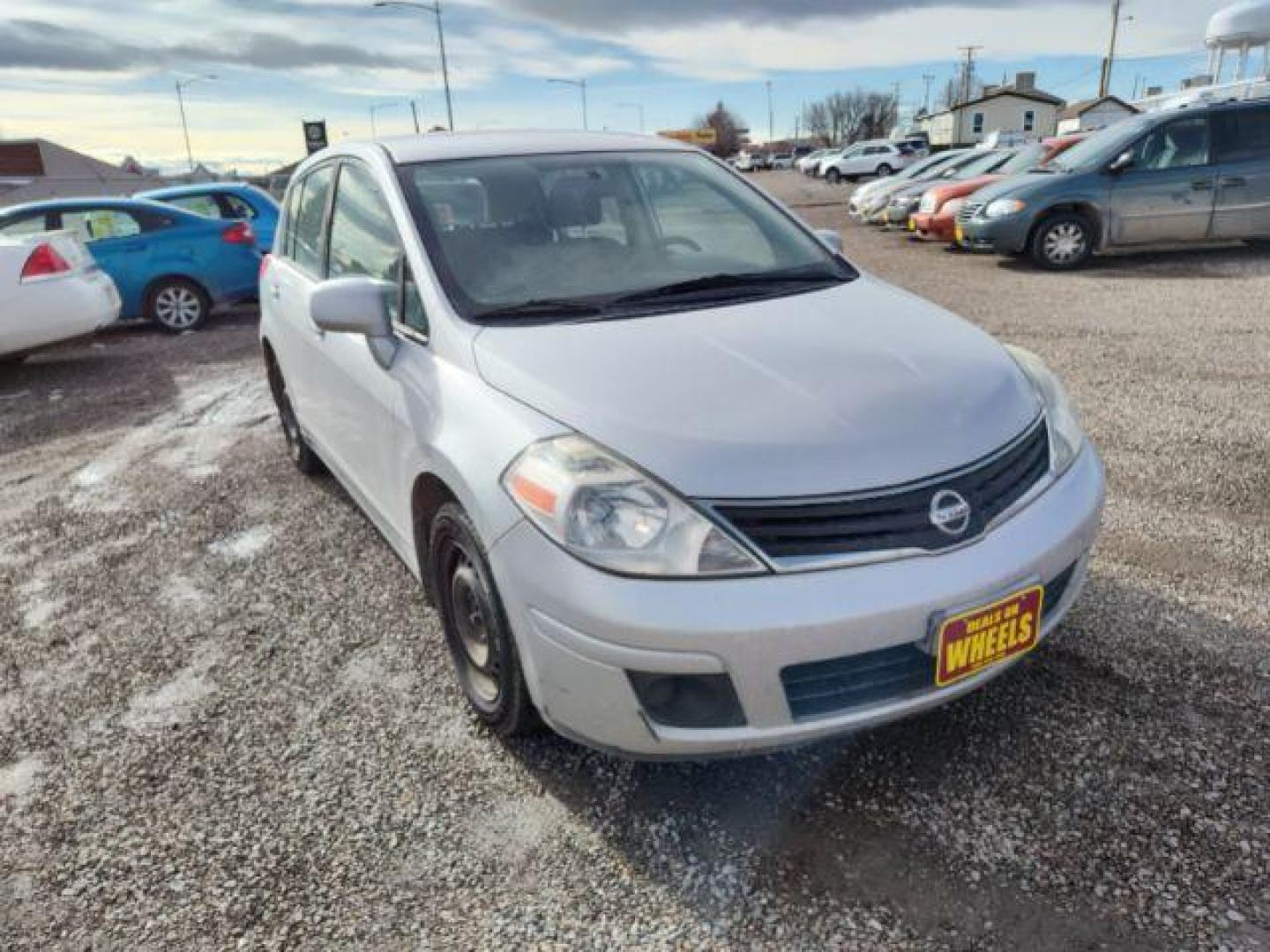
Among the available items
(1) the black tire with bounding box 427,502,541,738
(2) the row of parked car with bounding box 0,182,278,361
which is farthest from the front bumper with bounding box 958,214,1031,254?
(1) the black tire with bounding box 427,502,541,738

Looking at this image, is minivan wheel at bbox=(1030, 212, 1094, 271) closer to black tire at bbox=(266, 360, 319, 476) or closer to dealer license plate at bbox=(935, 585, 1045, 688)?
black tire at bbox=(266, 360, 319, 476)

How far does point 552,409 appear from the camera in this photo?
222 cm

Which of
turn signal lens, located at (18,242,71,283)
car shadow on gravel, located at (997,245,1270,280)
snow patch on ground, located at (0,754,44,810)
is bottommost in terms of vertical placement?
snow patch on ground, located at (0,754,44,810)

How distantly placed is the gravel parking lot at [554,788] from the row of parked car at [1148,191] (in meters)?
7.39

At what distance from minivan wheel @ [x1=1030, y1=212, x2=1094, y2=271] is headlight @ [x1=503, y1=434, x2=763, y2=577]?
33.8ft

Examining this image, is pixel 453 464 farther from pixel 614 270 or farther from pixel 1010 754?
pixel 1010 754

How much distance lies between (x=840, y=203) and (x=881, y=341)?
25.9m

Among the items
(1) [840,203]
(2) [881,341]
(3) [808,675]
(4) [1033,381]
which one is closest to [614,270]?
(2) [881,341]

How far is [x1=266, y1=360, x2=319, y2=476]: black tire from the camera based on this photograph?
4812mm

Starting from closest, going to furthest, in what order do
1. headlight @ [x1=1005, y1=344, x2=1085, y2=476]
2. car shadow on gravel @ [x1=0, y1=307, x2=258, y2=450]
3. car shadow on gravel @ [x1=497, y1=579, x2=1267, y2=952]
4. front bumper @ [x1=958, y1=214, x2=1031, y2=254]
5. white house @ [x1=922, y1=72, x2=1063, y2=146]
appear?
car shadow on gravel @ [x1=497, y1=579, x2=1267, y2=952] → headlight @ [x1=1005, y1=344, x2=1085, y2=476] → car shadow on gravel @ [x1=0, y1=307, x2=258, y2=450] → front bumper @ [x1=958, y1=214, x2=1031, y2=254] → white house @ [x1=922, y1=72, x2=1063, y2=146]

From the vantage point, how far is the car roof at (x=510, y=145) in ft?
10.9

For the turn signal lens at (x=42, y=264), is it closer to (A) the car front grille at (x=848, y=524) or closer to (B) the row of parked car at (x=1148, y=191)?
(A) the car front grille at (x=848, y=524)

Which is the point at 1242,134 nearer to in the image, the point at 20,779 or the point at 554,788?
the point at 554,788

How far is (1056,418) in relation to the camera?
262 cm
